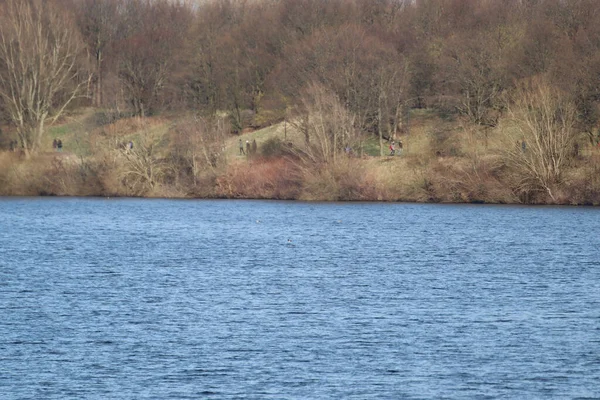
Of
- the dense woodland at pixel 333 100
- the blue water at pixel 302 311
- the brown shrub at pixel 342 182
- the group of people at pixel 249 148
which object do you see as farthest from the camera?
the group of people at pixel 249 148

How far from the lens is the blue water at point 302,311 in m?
20.9

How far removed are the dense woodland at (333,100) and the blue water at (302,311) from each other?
14749mm

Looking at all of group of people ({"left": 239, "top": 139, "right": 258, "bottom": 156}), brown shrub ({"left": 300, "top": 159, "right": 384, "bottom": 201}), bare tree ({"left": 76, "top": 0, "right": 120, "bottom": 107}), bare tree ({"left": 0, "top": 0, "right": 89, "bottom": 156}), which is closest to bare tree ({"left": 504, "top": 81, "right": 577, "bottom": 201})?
brown shrub ({"left": 300, "top": 159, "right": 384, "bottom": 201})

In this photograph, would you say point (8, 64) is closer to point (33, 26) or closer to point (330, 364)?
point (33, 26)

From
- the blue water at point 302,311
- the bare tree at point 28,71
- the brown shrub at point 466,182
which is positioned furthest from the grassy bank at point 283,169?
the blue water at point 302,311

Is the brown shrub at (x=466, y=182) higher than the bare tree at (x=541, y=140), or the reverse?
the bare tree at (x=541, y=140)

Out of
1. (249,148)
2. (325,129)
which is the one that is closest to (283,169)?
(325,129)

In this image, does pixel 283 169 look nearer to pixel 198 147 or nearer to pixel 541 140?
pixel 198 147

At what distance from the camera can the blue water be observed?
2088 centimetres

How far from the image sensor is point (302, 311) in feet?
93.5

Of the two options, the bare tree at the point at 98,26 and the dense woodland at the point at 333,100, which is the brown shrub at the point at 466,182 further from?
the bare tree at the point at 98,26

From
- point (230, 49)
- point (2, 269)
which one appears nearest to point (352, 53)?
point (230, 49)

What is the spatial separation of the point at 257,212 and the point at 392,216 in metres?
9.15

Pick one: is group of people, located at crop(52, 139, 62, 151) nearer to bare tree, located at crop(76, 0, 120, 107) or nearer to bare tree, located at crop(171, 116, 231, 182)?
bare tree, located at crop(171, 116, 231, 182)
